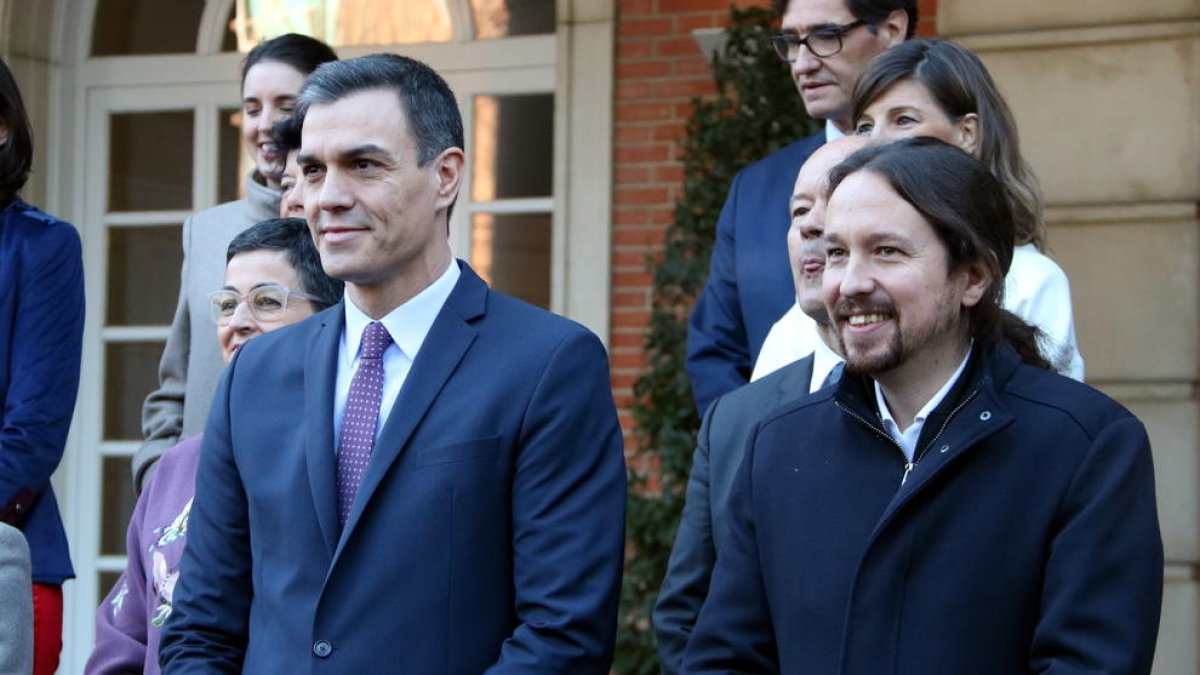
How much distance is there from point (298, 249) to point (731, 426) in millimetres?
1054

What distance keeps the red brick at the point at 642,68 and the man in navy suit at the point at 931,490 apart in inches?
173

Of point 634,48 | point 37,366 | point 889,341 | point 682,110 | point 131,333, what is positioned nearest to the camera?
point 889,341

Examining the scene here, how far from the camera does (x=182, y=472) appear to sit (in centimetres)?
381

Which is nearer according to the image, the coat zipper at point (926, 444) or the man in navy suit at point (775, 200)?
the coat zipper at point (926, 444)

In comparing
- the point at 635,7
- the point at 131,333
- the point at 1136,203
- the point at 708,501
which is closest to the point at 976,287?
the point at 708,501

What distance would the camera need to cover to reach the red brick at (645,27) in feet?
24.1

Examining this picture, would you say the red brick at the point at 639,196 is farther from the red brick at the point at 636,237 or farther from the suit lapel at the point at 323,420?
the suit lapel at the point at 323,420

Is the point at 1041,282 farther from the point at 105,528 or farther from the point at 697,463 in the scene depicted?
the point at 105,528

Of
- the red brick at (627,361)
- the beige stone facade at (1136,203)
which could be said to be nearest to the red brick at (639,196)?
the red brick at (627,361)

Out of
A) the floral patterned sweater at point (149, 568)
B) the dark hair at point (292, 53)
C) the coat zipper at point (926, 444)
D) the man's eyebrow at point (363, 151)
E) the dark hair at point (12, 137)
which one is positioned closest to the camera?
the coat zipper at point (926, 444)

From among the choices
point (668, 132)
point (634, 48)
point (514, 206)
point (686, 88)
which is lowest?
point (514, 206)

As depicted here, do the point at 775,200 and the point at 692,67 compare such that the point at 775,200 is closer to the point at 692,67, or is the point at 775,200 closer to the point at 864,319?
the point at 864,319

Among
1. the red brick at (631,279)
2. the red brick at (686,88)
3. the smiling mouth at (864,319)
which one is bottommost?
the smiling mouth at (864,319)

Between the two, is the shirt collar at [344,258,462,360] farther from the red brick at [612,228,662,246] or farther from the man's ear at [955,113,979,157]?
the red brick at [612,228,662,246]
